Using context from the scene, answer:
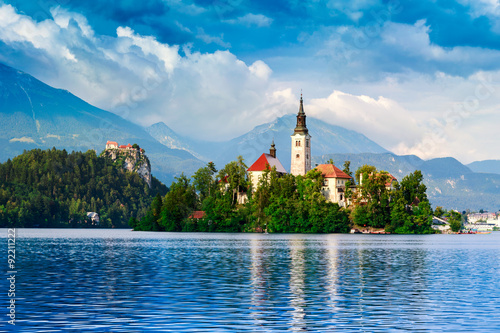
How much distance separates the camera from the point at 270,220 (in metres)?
171

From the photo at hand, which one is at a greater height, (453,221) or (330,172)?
(330,172)

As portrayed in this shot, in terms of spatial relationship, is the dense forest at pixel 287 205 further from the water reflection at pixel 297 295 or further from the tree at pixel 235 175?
the water reflection at pixel 297 295

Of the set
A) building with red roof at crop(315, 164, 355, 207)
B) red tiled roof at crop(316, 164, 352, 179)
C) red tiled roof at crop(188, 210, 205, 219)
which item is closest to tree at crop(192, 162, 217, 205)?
red tiled roof at crop(188, 210, 205, 219)

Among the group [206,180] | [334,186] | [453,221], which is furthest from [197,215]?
[453,221]

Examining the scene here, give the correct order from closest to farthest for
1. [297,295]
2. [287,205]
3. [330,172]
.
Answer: [297,295] → [287,205] → [330,172]

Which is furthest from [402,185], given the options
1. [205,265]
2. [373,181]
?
[205,265]

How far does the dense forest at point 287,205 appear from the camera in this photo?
165375 millimetres

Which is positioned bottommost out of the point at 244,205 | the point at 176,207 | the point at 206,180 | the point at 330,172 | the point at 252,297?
the point at 252,297

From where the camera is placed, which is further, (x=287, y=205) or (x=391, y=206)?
(x=287, y=205)

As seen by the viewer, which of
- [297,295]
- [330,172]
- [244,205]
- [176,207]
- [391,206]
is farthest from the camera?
[330,172]

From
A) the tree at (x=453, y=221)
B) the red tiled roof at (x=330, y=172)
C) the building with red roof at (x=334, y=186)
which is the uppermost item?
the red tiled roof at (x=330, y=172)

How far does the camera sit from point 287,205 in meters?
168

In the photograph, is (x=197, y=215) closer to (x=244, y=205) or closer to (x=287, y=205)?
(x=244, y=205)

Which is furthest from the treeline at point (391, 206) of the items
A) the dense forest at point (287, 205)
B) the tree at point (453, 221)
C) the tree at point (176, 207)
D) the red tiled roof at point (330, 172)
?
the tree at point (176, 207)
